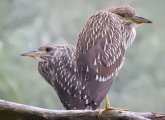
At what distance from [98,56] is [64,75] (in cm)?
71

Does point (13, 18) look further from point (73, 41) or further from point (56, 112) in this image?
point (56, 112)

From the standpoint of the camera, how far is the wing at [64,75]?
185 inches

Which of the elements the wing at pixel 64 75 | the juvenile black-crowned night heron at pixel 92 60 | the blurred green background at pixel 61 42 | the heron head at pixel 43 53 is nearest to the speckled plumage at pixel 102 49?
the juvenile black-crowned night heron at pixel 92 60

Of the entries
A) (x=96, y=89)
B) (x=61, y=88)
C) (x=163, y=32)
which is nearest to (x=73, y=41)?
(x=163, y=32)

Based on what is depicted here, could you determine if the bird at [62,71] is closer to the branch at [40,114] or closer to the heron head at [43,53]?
the heron head at [43,53]

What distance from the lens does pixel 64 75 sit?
16.6 feet

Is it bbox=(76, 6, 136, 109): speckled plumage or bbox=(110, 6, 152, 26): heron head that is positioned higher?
bbox=(110, 6, 152, 26): heron head

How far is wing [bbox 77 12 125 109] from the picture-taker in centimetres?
416

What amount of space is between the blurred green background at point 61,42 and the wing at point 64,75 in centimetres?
107

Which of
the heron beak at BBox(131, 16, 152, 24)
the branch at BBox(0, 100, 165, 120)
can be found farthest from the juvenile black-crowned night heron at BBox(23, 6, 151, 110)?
the branch at BBox(0, 100, 165, 120)

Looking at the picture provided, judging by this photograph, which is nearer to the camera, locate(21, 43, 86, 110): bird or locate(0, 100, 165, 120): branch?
locate(0, 100, 165, 120): branch

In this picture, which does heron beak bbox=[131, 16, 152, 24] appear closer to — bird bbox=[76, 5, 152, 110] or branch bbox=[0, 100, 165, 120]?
bird bbox=[76, 5, 152, 110]

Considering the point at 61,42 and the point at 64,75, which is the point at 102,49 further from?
the point at 61,42

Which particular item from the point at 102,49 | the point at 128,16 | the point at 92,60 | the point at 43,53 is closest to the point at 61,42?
the point at 43,53
